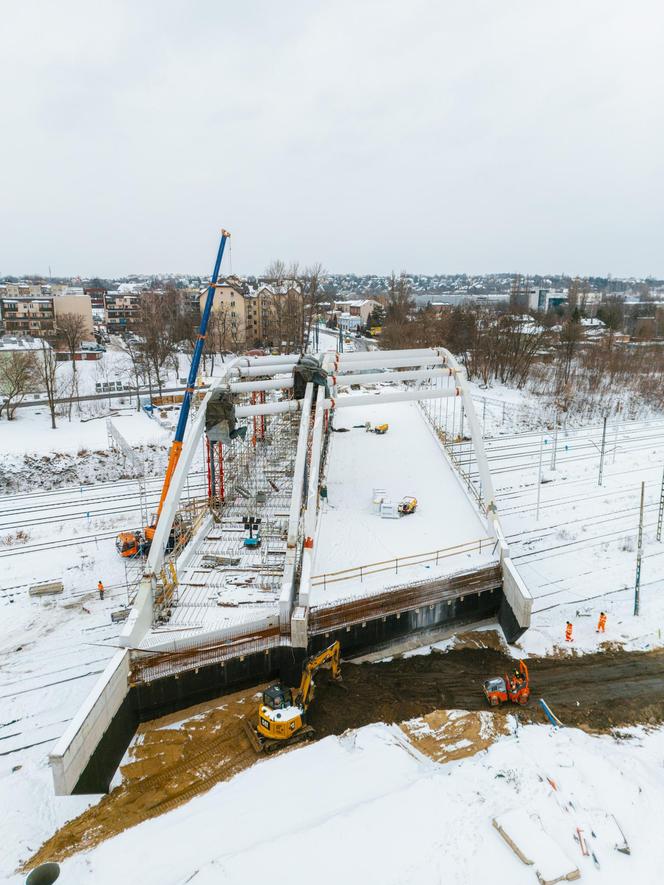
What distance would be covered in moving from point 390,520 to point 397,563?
3130 millimetres

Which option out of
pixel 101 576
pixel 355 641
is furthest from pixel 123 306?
pixel 355 641

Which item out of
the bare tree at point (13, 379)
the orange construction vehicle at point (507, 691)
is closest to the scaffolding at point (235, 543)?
the orange construction vehicle at point (507, 691)

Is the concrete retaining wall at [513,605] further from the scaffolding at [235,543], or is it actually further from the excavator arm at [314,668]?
the scaffolding at [235,543]

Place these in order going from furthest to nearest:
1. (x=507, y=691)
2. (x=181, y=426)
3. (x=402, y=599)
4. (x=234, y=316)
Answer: (x=234, y=316) → (x=181, y=426) → (x=402, y=599) → (x=507, y=691)

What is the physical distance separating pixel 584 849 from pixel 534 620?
7.57 metres

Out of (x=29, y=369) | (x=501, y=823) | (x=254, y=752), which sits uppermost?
(x=29, y=369)

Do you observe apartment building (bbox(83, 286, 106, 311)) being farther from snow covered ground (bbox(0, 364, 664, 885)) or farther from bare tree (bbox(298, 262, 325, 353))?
snow covered ground (bbox(0, 364, 664, 885))

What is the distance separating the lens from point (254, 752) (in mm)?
11375

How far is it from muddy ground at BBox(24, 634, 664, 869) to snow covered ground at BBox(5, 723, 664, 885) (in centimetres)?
52

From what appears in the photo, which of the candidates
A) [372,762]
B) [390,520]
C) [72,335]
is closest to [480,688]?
[372,762]

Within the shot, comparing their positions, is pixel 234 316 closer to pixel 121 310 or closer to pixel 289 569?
pixel 121 310

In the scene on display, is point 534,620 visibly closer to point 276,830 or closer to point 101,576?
point 276,830

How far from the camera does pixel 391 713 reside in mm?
12461

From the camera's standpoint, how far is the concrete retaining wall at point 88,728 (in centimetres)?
943
